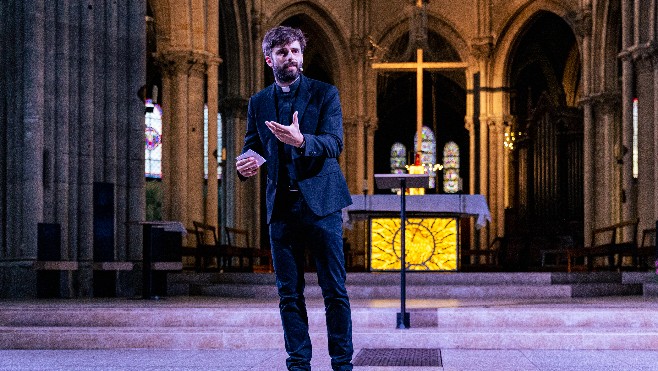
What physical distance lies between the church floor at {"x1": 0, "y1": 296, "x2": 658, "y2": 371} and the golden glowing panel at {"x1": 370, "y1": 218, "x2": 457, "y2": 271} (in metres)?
4.25

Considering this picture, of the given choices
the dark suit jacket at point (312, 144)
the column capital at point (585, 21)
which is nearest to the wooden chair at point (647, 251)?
the column capital at point (585, 21)

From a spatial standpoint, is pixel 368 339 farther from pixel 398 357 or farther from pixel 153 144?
pixel 153 144

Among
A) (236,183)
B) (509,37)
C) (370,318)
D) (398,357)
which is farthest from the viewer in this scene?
(509,37)

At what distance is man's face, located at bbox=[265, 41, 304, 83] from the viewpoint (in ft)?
15.2

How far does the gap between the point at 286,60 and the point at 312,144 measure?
1.44ft

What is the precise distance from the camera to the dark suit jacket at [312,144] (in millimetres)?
4598

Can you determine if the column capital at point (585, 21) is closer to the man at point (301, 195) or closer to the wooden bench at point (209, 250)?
the wooden bench at point (209, 250)

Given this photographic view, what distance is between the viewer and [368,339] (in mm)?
7613

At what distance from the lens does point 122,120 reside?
14.1 metres

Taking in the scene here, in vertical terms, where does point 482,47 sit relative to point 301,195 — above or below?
above

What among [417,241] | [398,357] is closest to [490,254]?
[417,241]

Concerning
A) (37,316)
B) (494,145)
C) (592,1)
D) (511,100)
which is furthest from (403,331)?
(511,100)

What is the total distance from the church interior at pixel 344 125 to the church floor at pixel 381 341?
2860 mm

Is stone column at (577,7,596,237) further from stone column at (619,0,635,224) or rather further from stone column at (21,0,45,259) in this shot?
stone column at (21,0,45,259)
